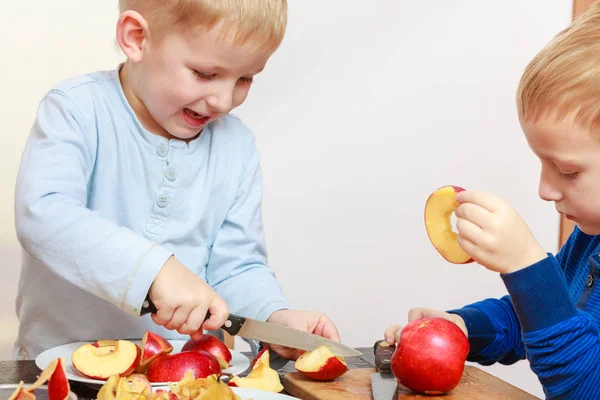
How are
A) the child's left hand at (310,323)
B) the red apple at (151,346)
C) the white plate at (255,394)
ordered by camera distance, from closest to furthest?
1. the white plate at (255,394)
2. the red apple at (151,346)
3. the child's left hand at (310,323)

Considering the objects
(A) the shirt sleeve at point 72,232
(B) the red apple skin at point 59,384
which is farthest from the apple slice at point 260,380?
(B) the red apple skin at point 59,384

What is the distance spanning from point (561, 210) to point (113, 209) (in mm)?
671

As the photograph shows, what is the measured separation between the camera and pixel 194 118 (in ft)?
3.96

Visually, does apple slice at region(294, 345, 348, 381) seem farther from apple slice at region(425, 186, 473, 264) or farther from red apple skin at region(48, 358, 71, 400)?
red apple skin at region(48, 358, 71, 400)

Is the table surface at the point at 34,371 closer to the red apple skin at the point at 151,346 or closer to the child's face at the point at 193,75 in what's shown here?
the red apple skin at the point at 151,346

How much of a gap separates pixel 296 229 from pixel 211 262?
99 cm

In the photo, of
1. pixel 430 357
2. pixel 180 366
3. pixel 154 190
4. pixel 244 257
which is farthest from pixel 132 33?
pixel 430 357

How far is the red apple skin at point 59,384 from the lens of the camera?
0.65m

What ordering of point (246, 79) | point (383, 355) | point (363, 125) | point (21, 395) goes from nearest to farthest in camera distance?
point (21, 395)
point (383, 355)
point (246, 79)
point (363, 125)

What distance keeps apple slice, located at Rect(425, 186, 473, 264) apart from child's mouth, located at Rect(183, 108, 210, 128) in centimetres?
38

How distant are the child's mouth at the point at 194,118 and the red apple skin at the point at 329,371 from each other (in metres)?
0.44

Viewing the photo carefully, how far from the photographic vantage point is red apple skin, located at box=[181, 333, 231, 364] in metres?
0.99

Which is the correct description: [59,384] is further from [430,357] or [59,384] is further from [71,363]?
[430,357]

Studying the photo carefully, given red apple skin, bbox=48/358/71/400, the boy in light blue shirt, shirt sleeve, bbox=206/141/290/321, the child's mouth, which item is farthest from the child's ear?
red apple skin, bbox=48/358/71/400
